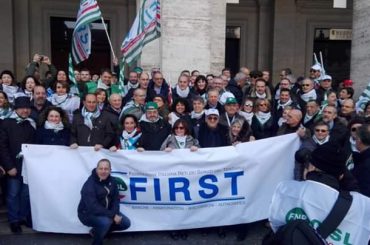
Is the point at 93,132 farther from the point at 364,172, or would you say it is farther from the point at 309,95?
the point at 309,95

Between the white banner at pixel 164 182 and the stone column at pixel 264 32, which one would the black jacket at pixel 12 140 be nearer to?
the white banner at pixel 164 182

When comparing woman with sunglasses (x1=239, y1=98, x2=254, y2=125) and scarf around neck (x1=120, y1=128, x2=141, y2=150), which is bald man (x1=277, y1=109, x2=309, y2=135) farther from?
scarf around neck (x1=120, y1=128, x2=141, y2=150)

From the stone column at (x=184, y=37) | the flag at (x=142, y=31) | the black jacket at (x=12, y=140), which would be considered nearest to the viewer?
the black jacket at (x=12, y=140)

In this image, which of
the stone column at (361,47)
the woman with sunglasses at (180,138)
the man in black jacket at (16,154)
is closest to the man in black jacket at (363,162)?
the woman with sunglasses at (180,138)

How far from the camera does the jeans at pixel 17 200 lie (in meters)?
5.64

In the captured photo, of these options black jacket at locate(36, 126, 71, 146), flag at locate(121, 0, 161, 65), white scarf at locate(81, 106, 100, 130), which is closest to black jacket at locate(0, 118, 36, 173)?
black jacket at locate(36, 126, 71, 146)

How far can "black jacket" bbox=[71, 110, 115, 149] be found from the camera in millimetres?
5805

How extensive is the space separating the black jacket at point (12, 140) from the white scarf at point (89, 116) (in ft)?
2.31

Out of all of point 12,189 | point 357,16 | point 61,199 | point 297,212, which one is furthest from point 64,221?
point 357,16

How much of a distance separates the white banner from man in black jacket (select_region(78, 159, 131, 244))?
1.09 feet

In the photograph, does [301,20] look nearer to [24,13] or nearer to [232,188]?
[24,13]

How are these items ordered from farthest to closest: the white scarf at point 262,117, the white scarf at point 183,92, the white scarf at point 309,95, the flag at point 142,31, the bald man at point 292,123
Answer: the flag at point 142,31 < the white scarf at point 183,92 < the white scarf at point 309,95 < the white scarf at point 262,117 < the bald man at point 292,123

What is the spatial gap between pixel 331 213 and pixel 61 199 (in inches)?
149

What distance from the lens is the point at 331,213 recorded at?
8.73 ft
